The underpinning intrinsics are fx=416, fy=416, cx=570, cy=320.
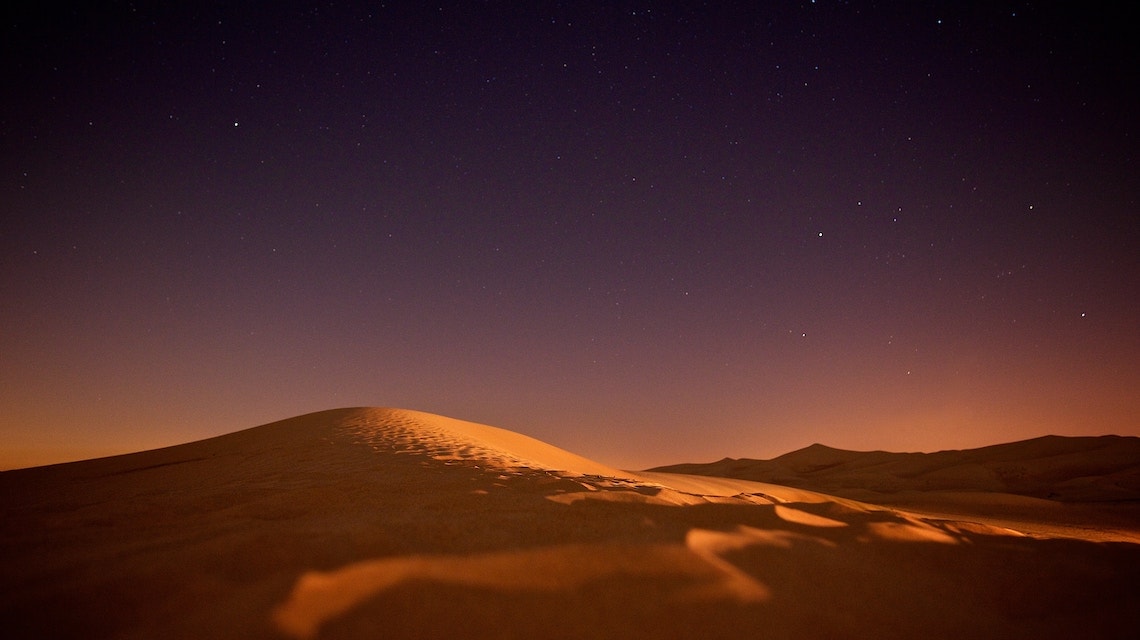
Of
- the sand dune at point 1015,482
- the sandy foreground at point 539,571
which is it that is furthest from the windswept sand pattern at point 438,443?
the sand dune at point 1015,482

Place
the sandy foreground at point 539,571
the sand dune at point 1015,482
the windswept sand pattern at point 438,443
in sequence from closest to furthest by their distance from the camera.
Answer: the sandy foreground at point 539,571, the windswept sand pattern at point 438,443, the sand dune at point 1015,482

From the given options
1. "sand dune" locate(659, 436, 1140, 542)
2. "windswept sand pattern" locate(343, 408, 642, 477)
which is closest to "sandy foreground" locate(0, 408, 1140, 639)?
"windswept sand pattern" locate(343, 408, 642, 477)

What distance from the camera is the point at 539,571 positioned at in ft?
7.03

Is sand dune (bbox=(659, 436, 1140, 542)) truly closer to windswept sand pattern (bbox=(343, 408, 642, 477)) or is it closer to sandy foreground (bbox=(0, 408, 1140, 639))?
sandy foreground (bbox=(0, 408, 1140, 639))

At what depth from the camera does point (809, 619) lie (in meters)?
1.90

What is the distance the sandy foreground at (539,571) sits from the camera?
1.77m

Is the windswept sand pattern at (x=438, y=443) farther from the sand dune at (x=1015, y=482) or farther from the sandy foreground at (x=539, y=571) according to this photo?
the sand dune at (x=1015, y=482)

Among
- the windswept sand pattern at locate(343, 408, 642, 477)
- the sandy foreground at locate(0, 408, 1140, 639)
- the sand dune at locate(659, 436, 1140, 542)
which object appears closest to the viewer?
the sandy foreground at locate(0, 408, 1140, 639)

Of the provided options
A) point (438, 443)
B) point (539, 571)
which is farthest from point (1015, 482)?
point (539, 571)

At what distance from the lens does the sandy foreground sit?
1769mm

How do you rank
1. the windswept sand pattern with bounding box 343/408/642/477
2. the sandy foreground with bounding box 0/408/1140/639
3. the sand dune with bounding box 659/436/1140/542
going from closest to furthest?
the sandy foreground with bounding box 0/408/1140/639
the windswept sand pattern with bounding box 343/408/642/477
the sand dune with bounding box 659/436/1140/542

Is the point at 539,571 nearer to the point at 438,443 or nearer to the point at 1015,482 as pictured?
the point at 438,443

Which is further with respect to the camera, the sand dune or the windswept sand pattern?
the sand dune

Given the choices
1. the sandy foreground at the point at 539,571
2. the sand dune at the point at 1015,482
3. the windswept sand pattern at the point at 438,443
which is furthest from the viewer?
the sand dune at the point at 1015,482
